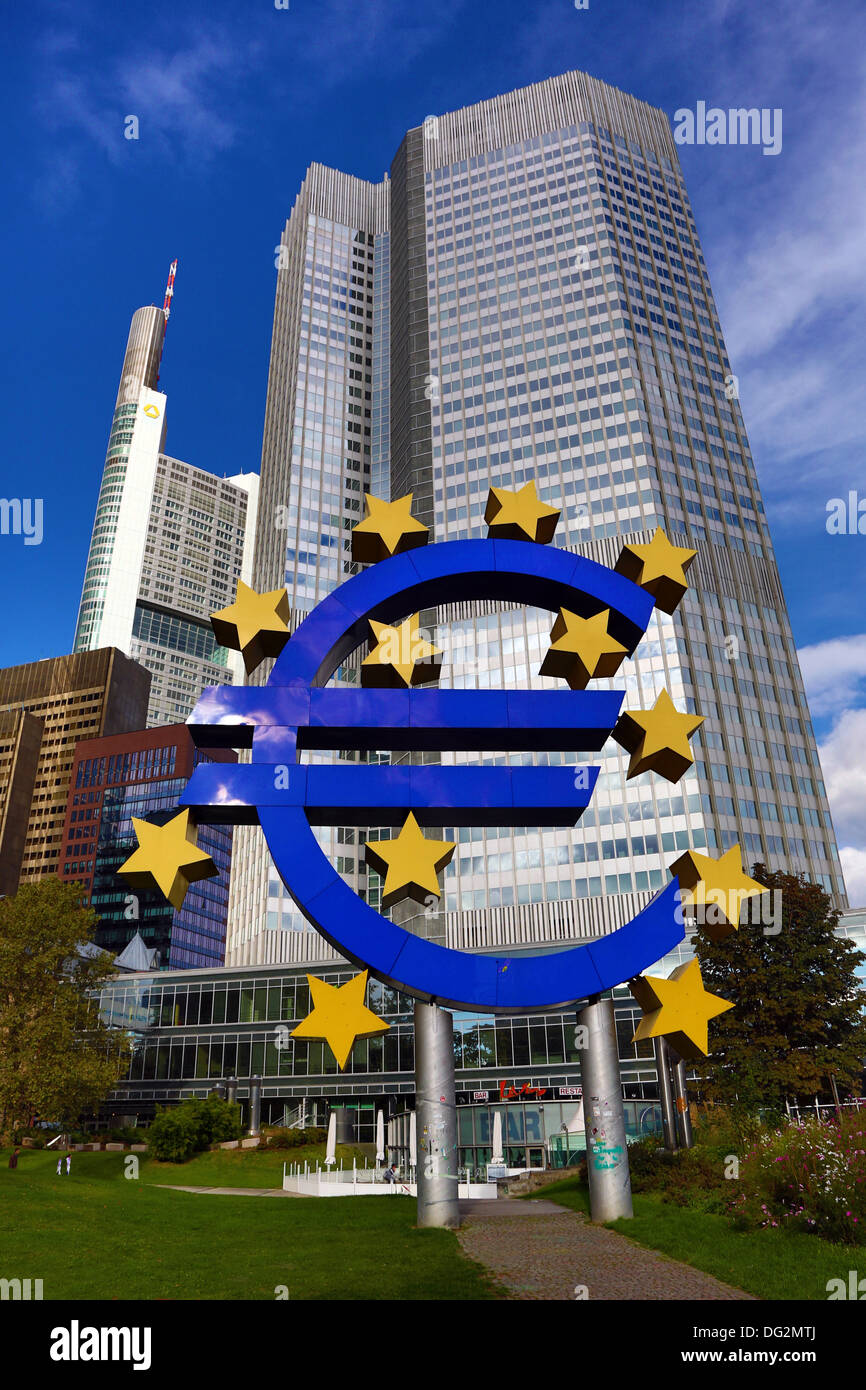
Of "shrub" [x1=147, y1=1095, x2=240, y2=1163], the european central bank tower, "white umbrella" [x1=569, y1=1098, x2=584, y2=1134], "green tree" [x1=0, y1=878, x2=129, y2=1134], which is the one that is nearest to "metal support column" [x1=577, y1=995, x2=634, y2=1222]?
"green tree" [x1=0, y1=878, x2=129, y2=1134]

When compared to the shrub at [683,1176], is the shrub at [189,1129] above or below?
above

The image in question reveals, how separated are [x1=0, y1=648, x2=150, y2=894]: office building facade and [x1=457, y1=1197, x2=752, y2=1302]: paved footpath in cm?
15602

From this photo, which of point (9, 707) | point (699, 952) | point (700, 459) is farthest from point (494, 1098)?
point (9, 707)

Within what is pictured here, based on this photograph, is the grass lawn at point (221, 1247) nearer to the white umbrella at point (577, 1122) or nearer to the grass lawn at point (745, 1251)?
the grass lawn at point (745, 1251)

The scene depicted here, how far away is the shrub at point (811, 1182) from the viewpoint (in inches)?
575

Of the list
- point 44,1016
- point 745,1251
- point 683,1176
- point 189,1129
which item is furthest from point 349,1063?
point 745,1251

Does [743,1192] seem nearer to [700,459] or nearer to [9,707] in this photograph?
[700,459]

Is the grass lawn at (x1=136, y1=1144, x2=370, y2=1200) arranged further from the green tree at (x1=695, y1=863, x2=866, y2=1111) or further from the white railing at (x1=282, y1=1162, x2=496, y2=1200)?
the green tree at (x1=695, y1=863, x2=866, y2=1111)

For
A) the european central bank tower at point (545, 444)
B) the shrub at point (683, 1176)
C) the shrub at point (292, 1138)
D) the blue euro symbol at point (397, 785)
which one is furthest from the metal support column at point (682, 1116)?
the european central bank tower at point (545, 444)

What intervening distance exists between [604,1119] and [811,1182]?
4496 millimetres

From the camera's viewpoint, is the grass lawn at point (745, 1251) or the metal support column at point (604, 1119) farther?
the metal support column at point (604, 1119)

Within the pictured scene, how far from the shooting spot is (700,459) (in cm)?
9738

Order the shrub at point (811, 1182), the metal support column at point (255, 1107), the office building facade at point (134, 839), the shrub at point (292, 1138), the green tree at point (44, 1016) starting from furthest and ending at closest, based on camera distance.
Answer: the office building facade at point (134, 839)
the metal support column at point (255, 1107)
the shrub at point (292, 1138)
the green tree at point (44, 1016)
the shrub at point (811, 1182)

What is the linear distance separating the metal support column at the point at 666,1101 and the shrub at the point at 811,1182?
8342 mm
